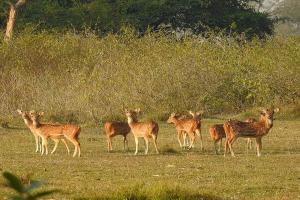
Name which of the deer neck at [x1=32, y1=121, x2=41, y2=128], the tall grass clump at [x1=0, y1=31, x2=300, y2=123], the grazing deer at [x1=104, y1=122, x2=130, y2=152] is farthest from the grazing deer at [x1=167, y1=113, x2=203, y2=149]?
the tall grass clump at [x1=0, y1=31, x2=300, y2=123]

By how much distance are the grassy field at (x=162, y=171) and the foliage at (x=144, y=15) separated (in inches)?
863

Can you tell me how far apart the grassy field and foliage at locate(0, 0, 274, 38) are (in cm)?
2192

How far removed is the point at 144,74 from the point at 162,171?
663 inches

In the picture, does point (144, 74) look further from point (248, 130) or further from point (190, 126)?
point (248, 130)

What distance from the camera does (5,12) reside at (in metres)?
40.2

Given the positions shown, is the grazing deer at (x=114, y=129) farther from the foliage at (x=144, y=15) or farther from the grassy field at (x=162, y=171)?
the foliage at (x=144, y=15)

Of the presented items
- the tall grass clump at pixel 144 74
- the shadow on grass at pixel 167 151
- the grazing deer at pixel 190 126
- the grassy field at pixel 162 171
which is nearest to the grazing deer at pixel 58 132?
the grassy field at pixel 162 171

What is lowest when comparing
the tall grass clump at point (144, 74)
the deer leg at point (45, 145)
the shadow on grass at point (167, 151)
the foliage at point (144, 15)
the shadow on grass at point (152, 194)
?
the shadow on grass at point (152, 194)

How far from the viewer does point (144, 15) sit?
43906 mm

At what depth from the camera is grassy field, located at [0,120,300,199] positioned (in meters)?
9.76

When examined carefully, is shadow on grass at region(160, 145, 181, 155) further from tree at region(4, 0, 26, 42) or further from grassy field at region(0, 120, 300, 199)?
tree at region(4, 0, 26, 42)

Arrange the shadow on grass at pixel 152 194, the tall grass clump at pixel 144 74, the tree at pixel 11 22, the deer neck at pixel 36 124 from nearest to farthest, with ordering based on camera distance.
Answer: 1. the shadow on grass at pixel 152 194
2. the deer neck at pixel 36 124
3. the tall grass clump at pixel 144 74
4. the tree at pixel 11 22

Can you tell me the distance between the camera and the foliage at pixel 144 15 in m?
41.2

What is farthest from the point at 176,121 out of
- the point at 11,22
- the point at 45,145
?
the point at 11,22
